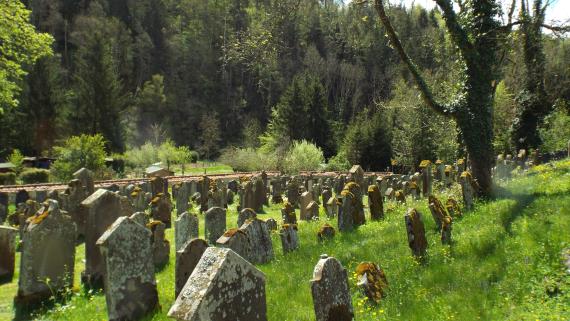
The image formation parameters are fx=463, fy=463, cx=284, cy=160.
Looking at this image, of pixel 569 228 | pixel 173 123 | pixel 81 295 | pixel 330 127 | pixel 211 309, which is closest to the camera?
pixel 211 309

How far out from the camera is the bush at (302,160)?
4419cm

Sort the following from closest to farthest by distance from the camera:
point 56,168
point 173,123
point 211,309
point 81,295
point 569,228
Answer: point 211,309 → point 569,228 → point 81,295 → point 56,168 → point 173,123

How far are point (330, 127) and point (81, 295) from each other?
59228mm

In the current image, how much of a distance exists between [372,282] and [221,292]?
122 inches

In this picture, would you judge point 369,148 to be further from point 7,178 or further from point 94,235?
point 94,235

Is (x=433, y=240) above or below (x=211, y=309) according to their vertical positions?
below

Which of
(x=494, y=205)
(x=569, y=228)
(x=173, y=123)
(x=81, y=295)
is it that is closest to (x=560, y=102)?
(x=494, y=205)

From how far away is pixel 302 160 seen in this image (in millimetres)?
45219

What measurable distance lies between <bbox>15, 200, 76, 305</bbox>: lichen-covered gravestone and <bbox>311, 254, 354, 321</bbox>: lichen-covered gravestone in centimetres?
507

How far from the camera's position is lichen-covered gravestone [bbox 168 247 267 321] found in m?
3.04

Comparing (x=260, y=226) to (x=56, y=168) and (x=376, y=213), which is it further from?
(x=56, y=168)

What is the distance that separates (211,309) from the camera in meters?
3.10

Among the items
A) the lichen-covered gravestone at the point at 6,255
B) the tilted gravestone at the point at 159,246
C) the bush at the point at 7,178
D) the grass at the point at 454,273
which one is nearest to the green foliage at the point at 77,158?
the bush at the point at 7,178

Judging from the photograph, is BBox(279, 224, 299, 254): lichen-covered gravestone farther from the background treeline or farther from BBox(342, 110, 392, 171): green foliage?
BBox(342, 110, 392, 171): green foliage
